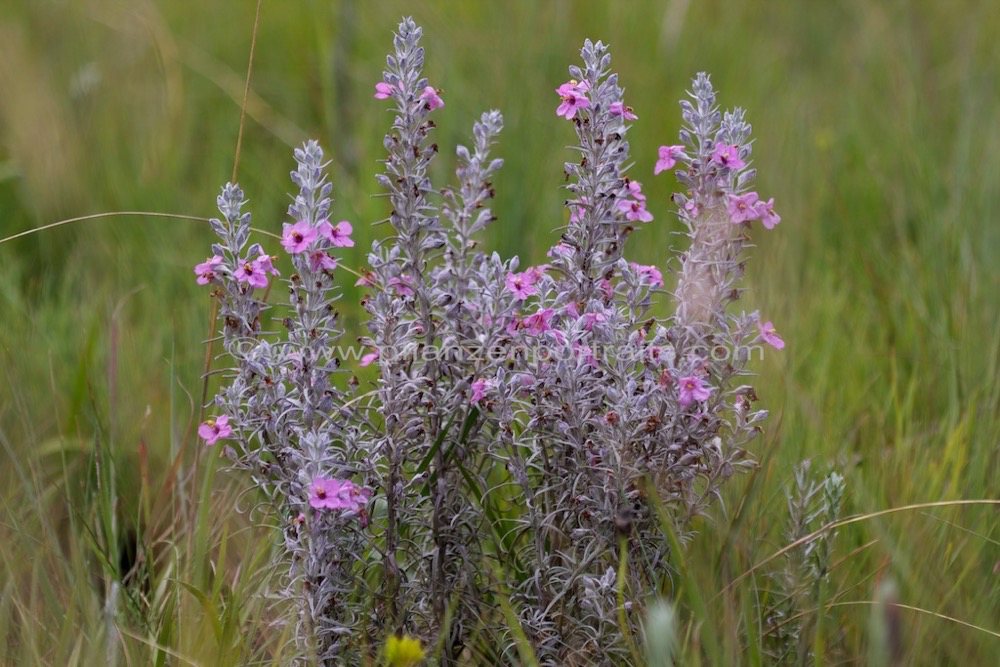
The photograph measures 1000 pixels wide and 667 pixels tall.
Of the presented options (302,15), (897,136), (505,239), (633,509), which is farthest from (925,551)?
(302,15)

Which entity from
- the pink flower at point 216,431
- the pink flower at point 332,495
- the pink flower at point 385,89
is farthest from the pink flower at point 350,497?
the pink flower at point 385,89

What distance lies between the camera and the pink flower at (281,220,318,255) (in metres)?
1.62

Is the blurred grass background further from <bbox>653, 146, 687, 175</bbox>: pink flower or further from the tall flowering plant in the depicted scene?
<bbox>653, 146, 687, 175</bbox>: pink flower

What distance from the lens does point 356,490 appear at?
63.2 inches

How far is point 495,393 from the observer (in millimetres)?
1674

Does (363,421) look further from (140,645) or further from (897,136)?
(897,136)

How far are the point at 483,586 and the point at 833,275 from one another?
180cm

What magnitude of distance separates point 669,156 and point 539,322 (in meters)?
0.36

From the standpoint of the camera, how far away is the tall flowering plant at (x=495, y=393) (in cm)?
166

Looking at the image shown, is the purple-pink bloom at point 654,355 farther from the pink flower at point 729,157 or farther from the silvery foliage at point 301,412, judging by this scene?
the silvery foliage at point 301,412

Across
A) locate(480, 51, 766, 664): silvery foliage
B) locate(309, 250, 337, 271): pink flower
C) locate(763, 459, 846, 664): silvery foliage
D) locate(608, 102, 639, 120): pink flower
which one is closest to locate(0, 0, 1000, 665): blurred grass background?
locate(763, 459, 846, 664): silvery foliage

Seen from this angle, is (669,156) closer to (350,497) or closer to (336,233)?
(336,233)

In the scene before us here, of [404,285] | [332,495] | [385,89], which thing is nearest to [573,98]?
[385,89]

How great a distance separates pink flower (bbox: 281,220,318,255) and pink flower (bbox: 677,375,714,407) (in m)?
0.61
